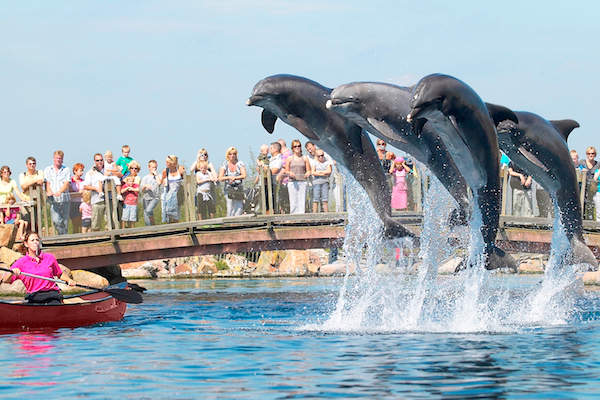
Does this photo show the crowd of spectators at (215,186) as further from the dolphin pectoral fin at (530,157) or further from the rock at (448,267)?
the rock at (448,267)

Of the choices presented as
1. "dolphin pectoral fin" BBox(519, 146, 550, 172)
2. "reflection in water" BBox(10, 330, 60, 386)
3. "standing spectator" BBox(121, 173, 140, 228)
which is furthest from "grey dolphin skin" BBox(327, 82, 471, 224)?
"standing spectator" BBox(121, 173, 140, 228)

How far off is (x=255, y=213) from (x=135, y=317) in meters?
5.74

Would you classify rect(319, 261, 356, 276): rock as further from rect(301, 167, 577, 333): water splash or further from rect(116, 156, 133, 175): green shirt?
rect(301, 167, 577, 333): water splash

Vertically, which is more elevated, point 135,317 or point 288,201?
point 288,201

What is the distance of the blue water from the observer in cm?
1275

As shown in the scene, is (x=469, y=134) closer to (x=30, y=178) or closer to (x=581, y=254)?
(x=581, y=254)

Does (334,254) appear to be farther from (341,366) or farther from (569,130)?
(341,366)

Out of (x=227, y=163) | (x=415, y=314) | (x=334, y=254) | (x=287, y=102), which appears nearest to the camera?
(x=287, y=102)

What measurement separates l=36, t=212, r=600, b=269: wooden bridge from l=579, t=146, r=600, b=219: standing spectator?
1.77 ft

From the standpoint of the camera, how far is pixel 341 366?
1427 cm

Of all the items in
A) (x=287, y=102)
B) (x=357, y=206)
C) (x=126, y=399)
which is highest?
(x=287, y=102)

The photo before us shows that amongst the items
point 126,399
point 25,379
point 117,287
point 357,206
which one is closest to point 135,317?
point 117,287

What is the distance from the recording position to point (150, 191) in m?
26.7

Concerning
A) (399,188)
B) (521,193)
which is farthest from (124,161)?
(521,193)
